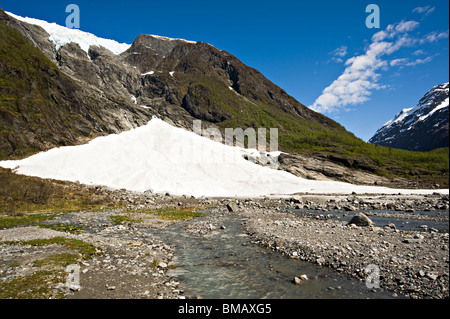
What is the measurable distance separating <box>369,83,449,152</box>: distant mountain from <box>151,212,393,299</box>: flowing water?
7.88 m

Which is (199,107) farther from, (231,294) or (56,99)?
(231,294)

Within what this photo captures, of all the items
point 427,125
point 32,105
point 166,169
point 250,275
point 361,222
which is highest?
point 32,105

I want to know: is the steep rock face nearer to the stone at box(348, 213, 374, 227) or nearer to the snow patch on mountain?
the snow patch on mountain

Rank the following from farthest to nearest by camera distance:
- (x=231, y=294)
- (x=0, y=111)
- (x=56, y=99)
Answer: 1. (x=56, y=99)
2. (x=0, y=111)
3. (x=231, y=294)

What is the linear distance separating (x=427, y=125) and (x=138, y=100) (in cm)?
14940

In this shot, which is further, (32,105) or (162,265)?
(32,105)

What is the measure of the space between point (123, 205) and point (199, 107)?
114m

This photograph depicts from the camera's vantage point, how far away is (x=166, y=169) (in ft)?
206

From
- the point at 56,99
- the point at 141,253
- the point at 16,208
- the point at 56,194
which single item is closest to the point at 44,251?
the point at 141,253

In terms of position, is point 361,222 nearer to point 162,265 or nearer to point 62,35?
point 162,265

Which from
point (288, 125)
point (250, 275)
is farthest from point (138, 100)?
point (250, 275)

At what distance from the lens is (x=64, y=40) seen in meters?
145

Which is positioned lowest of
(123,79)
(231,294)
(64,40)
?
(231,294)

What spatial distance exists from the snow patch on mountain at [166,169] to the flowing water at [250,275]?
39074mm
